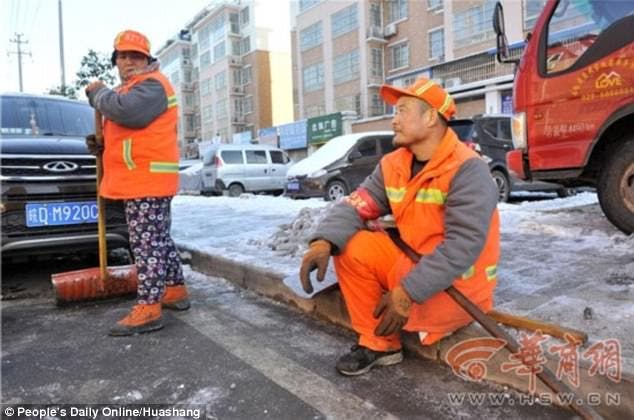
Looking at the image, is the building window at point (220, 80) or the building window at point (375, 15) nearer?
the building window at point (375, 15)

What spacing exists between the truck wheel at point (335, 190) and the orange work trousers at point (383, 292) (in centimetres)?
795

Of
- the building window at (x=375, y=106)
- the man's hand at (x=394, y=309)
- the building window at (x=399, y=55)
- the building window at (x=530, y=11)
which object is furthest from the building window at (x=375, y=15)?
the man's hand at (x=394, y=309)

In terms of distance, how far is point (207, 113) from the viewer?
55.7 m

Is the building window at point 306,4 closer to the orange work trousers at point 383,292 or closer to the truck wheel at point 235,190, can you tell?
the truck wheel at point 235,190

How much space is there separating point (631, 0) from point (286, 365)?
12.7 ft

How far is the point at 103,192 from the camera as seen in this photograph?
3.14 meters

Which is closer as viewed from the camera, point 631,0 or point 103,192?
point 103,192

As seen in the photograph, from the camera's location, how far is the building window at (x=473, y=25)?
2398cm

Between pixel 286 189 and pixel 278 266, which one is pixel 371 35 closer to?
pixel 286 189

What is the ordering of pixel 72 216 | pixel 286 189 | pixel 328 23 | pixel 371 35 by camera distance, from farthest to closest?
pixel 328 23, pixel 371 35, pixel 286 189, pixel 72 216

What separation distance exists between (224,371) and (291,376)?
322 millimetres

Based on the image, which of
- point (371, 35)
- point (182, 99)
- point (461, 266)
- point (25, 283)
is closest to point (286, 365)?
point (461, 266)

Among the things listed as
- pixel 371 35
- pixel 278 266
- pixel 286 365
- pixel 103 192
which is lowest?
pixel 286 365

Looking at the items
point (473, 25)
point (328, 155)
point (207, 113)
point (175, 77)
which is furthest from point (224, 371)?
point (175, 77)
